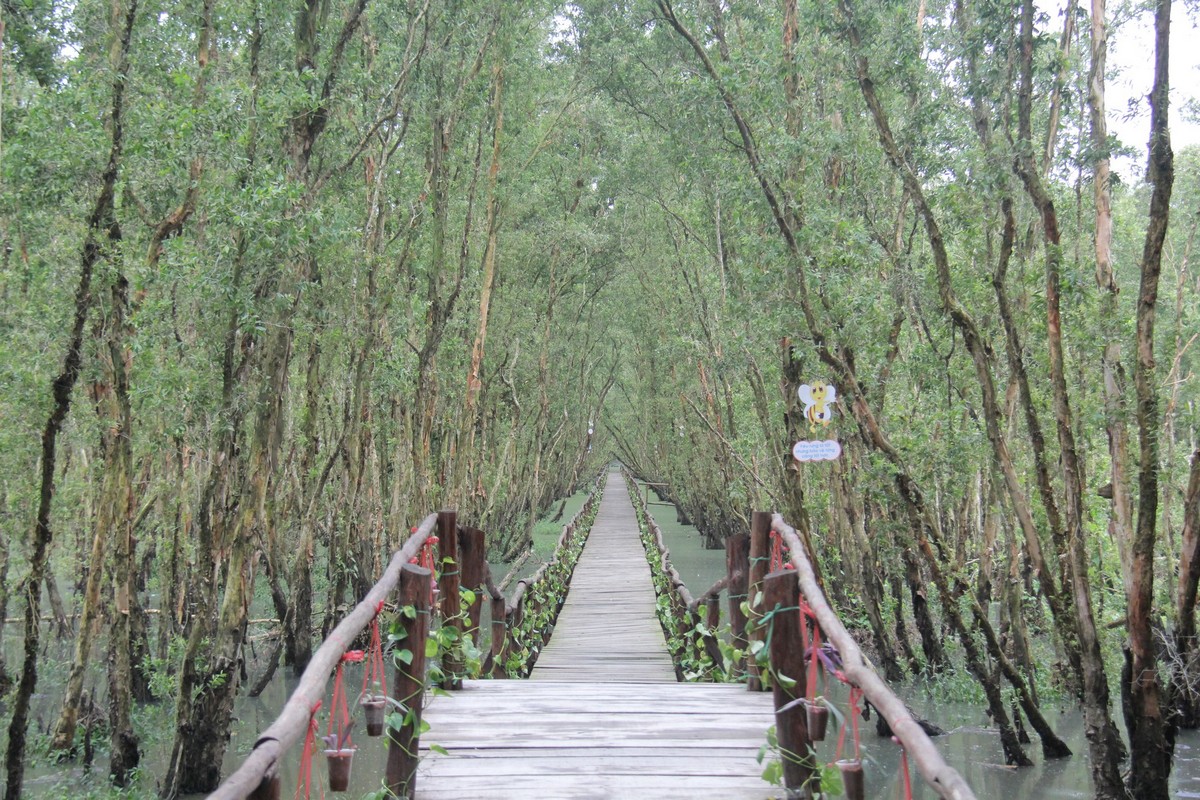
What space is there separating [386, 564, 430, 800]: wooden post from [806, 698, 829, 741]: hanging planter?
153 cm

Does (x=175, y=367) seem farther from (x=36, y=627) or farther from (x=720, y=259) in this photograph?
(x=720, y=259)

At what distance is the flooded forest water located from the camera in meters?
8.34

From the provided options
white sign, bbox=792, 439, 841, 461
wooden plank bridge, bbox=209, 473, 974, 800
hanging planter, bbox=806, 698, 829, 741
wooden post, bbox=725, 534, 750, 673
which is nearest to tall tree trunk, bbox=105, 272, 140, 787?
wooden plank bridge, bbox=209, 473, 974, 800

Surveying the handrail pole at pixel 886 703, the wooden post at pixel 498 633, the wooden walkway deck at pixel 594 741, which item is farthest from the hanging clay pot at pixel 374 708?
the wooden post at pixel 498 633

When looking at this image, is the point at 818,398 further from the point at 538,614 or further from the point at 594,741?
the point at 594,741

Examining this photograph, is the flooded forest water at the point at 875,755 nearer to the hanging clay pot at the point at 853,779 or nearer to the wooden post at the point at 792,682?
the wooden post at the point at 792,682

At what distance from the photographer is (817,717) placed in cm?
378

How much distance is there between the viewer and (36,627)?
809 cm

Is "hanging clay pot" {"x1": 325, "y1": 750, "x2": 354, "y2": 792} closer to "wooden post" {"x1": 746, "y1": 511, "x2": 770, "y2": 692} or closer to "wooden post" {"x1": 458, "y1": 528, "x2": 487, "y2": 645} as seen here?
"wooden post" {"x1": 458, "y1": 528, "x2": 487, "y2": 645}

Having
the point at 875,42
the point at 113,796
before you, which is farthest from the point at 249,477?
the point at 875,42

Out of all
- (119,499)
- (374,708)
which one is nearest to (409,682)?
(374,708)

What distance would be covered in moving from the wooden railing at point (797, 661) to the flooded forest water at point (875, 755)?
1734mm

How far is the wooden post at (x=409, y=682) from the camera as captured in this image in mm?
3881

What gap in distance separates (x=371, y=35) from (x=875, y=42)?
24.5ft
